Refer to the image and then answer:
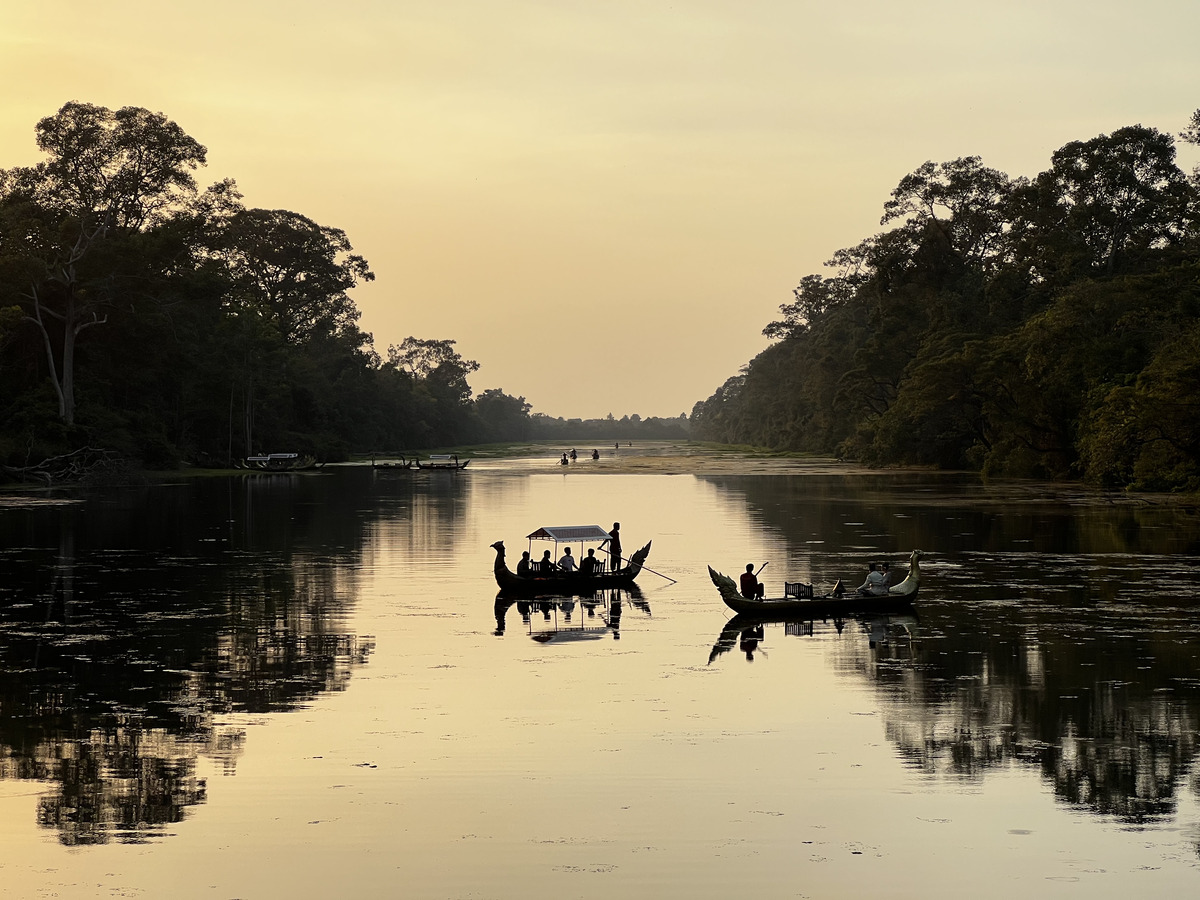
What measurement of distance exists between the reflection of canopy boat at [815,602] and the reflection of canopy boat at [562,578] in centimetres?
570

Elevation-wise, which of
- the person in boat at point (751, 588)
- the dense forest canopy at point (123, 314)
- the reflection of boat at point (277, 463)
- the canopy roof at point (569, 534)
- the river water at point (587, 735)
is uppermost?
the dense forest canopy at point (123, 314)

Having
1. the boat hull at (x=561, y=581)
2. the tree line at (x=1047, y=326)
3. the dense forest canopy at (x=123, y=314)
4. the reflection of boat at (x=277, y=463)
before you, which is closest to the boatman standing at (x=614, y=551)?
the boat hull at (x=561, y=581)

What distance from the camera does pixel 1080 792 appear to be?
15.8m

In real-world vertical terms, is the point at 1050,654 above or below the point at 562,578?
below

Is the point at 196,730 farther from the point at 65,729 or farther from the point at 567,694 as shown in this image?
the point at 567,694

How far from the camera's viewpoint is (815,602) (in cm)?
3012

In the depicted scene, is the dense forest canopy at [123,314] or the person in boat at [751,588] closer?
the person in boat at [751,588]

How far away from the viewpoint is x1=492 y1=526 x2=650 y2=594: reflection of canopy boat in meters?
34.8

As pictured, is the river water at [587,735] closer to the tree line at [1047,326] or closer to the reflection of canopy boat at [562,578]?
the reflection of canopy boat at [562,578]

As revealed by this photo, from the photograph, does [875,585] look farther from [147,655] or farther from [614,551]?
[147,655]

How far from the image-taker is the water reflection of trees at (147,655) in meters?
16.4

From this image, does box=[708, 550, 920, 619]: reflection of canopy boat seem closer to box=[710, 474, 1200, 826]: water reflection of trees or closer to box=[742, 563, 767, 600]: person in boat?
box=[742, 563, 767, 600]: person in boat

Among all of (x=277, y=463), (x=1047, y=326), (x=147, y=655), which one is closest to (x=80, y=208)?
(x=277, y=463)

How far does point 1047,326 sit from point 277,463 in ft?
230
